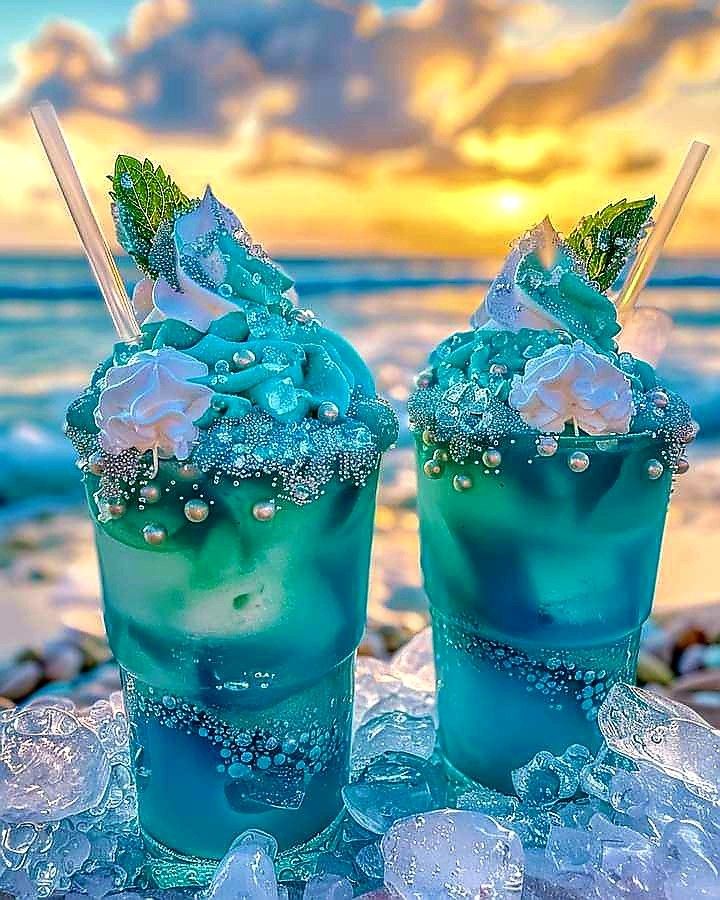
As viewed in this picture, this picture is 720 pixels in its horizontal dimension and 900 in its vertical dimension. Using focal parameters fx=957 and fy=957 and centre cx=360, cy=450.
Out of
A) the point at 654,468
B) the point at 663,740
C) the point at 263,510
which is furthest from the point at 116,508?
the point at 663,740

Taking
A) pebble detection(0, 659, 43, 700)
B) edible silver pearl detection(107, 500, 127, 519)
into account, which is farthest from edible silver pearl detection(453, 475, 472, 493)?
pebble detection(0, 659, 43, 700)

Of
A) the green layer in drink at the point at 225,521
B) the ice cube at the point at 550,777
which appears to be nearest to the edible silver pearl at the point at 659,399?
the green layer in drink at the point at 225,521

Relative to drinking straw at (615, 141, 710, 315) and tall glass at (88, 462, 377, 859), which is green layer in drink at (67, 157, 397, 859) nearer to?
tall glass at (88, 462, 377, 859)

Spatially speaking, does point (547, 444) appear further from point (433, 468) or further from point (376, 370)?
point (376, 370)

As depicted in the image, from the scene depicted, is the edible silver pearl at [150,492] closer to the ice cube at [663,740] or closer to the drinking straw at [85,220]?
the drinking straw at [85,220]

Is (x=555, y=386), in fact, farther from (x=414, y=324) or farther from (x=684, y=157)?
(x=414, y=324)
